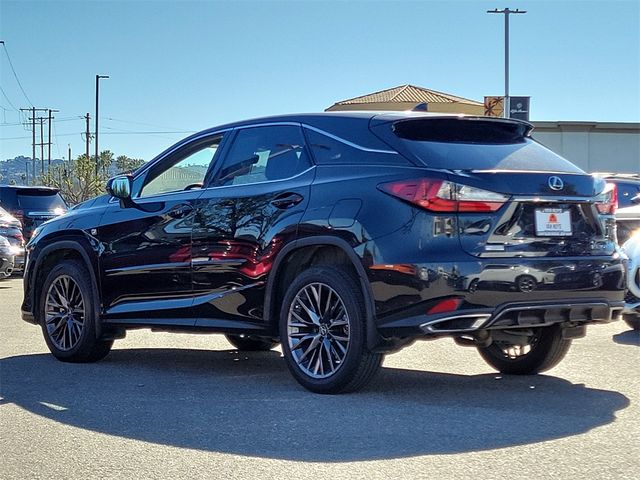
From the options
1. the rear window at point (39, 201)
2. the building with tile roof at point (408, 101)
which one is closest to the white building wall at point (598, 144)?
the building with tile roof at point (408, 101)

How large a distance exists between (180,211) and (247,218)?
0.77 meters

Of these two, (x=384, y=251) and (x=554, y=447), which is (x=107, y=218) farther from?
(x=554, y=447)

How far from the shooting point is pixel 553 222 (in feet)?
19.6

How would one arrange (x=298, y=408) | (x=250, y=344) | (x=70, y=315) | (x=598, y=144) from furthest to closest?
(x=598, y=144) → (x=250, y=344) → (x=70, y=315) → (x=298, y=408)

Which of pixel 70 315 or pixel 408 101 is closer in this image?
pixel 70 315

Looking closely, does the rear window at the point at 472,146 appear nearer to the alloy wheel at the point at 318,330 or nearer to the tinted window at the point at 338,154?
the tinted window at the point at 338,154

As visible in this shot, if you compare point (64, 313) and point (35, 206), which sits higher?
point (35, 206)

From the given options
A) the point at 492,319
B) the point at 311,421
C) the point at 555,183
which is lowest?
the point at 311,421

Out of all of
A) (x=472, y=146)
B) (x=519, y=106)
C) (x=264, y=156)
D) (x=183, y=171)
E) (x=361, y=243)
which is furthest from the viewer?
(x=519, y=106)

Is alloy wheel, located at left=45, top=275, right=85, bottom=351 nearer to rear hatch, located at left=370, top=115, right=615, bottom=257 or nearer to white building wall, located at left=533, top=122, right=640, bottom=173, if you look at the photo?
rear hatch, located at left=370, top=115, right=615, bottom=257

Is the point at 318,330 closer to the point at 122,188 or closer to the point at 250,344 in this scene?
the point at 122,188

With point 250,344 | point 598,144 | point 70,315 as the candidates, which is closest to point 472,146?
point 250,344

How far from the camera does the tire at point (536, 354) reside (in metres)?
6.87

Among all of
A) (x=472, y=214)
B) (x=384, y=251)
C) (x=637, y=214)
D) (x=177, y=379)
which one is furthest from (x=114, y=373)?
(x=637, y=214)
